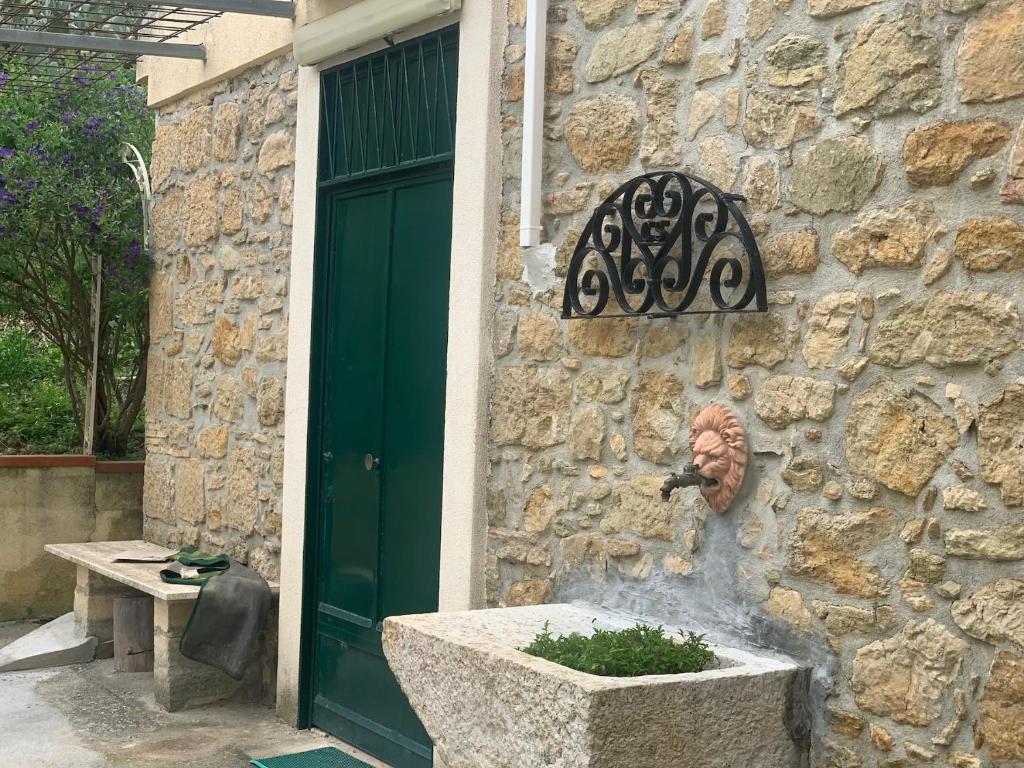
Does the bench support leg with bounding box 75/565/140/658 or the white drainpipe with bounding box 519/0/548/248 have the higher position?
the white drainpipe with bounding box 519/0/548/248

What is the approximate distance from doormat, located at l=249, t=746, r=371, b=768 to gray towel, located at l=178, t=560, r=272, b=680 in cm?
66

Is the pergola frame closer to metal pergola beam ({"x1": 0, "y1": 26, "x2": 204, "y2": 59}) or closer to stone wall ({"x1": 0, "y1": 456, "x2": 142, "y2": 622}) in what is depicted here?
metal pergola beam ({"x1": 0, "y1": 26, "x2": 204, "y2": 59})

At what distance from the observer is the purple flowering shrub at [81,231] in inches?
286

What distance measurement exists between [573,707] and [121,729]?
125 inches

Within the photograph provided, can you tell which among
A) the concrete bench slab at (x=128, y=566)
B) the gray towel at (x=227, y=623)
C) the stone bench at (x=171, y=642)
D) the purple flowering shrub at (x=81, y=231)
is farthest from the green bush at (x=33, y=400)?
the gray towel at (x=227, y=623)

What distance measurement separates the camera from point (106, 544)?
22.7 ft

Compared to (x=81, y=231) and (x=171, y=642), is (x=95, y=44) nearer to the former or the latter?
(x=81, y=231)

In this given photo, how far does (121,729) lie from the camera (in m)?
5.43

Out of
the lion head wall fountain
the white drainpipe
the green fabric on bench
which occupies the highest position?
the white drainpipe

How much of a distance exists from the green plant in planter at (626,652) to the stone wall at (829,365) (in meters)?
0.21

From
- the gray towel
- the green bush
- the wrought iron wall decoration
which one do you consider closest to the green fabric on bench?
the gray towel

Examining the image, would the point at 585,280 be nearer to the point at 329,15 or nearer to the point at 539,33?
the point at 539,33

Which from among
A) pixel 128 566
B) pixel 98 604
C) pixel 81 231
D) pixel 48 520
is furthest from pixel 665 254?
pixel 48 520

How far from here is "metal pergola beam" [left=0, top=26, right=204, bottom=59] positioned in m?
5.77
